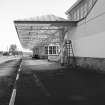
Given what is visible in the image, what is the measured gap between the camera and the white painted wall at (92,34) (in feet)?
54.1

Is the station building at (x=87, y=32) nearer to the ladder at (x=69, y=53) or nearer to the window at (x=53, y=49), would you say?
the ladder at (x=69, y=53)

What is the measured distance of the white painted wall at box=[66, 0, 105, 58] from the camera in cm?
1650

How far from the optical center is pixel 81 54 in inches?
860

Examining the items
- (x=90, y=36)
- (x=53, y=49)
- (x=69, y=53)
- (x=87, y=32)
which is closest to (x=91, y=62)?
(x=90, y=36)

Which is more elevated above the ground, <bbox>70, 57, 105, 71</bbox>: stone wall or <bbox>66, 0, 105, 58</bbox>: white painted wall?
<bbox>66, 0, 105, 58</bbox>: white painted wall

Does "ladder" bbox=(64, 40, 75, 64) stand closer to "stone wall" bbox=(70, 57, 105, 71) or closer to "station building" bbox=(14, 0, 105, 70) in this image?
"station building" bbox=(14, 0, 105, 70)

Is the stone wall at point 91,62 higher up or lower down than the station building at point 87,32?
lower down

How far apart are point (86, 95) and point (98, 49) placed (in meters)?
9.63

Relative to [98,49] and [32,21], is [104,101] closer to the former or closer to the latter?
[98,49]

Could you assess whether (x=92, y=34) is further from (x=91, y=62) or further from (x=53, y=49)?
(x=53, y=49)

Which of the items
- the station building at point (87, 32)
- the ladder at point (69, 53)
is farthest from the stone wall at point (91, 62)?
the ladder at point (69, 53)

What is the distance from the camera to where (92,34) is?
18641mm

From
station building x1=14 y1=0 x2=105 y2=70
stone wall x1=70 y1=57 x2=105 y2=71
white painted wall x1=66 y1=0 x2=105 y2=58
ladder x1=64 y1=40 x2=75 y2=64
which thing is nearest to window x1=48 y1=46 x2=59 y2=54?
station building x1=14 y1=0 x2=105 y2=70

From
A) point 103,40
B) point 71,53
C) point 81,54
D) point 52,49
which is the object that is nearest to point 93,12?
point 103,40
